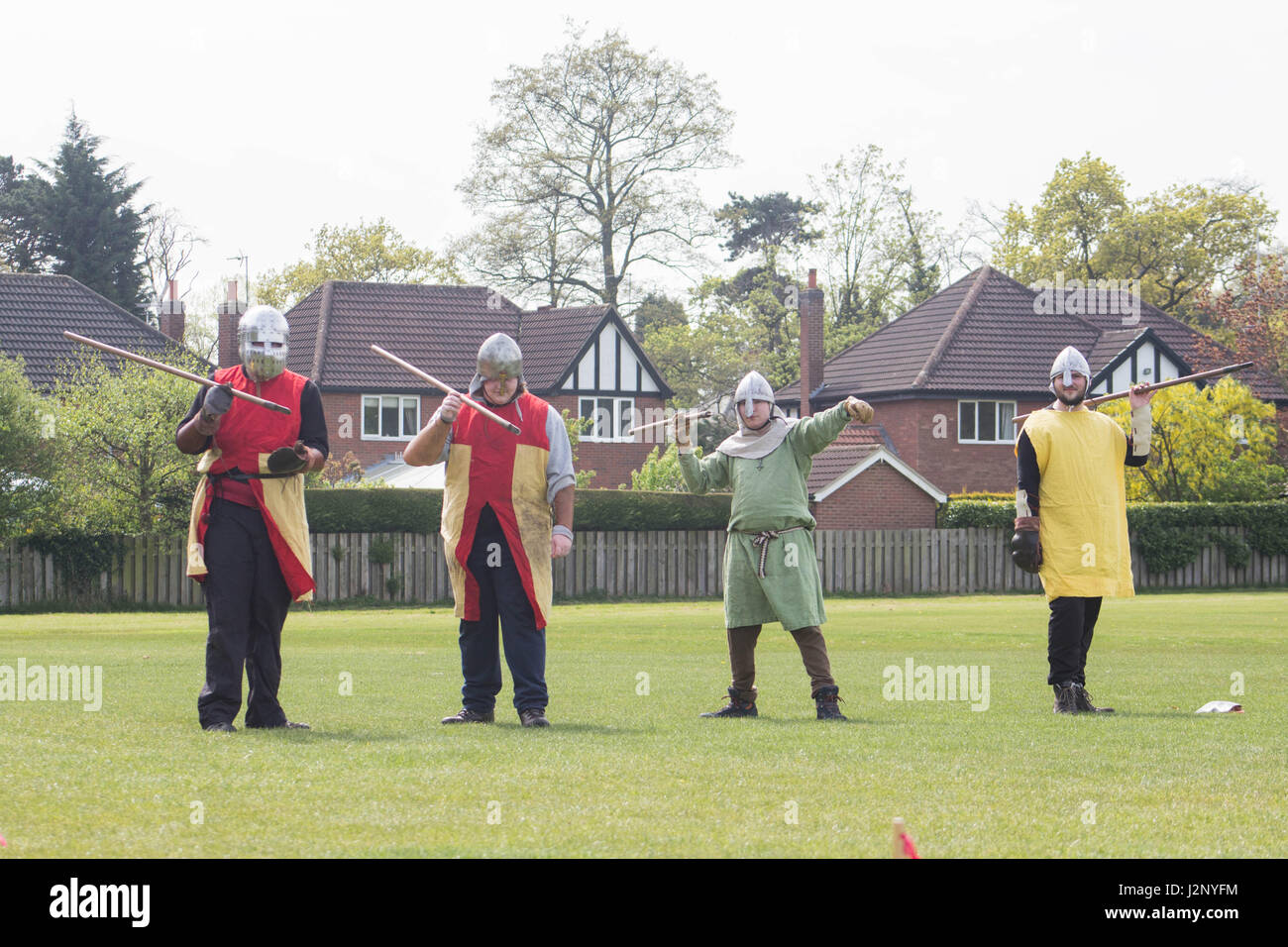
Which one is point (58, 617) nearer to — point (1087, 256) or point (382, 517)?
point (382, 517)

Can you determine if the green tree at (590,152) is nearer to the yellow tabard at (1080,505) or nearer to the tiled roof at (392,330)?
the tiled roof at (392,330)

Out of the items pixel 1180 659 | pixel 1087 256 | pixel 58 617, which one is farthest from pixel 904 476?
pixel 1087 256

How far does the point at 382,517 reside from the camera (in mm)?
34531

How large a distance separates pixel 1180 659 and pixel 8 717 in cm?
1131

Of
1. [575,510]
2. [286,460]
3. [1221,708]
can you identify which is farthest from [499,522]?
[575,510]

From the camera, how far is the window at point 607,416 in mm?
56281

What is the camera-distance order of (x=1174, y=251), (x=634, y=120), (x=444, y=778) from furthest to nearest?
(x=1174, y=251) → (x=634, y=120) → (x=444, y=778)

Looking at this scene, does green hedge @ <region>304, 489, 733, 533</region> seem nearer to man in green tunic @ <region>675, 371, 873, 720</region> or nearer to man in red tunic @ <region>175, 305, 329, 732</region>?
man in green tunic @ <region>675, 371, 873, 720</region>

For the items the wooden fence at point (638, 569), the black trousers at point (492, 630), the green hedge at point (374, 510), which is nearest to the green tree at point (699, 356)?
the wooden fence at point (638, 569)

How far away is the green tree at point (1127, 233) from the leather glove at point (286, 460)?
6125 cm

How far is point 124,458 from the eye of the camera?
32219 mm

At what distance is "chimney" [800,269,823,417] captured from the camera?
56.5 meters

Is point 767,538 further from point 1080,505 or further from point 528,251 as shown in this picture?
point 528,251

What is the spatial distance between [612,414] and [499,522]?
47605 mm
